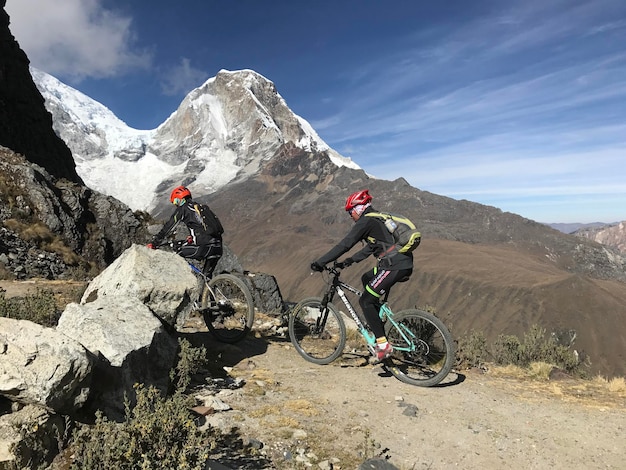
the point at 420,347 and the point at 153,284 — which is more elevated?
the point at 153,284

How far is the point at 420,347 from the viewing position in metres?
6.85

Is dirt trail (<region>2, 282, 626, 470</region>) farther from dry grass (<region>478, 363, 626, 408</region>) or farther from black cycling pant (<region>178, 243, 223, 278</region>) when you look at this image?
black cycling pant (<region>178, 243, 223, 278</region>)

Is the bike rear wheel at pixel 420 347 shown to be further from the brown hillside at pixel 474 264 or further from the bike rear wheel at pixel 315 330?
the brown hillside at pixel 474 264

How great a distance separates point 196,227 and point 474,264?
124 m

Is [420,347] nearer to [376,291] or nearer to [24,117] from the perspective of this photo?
[376,291]

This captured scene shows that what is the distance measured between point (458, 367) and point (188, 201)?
6197mm

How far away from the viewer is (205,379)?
21.0 feet

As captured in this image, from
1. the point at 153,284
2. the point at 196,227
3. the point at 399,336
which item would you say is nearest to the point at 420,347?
the point at 399,336

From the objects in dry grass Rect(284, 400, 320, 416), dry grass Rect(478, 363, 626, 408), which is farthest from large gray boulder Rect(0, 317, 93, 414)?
dry grass Rect(478, 363, 626, 408)

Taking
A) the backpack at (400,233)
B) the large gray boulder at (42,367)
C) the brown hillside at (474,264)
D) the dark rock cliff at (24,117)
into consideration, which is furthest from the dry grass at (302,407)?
the brown hillside at (474,264)

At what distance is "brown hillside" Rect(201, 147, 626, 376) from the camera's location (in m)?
88.9

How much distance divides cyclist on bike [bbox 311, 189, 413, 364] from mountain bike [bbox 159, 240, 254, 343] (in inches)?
75.5

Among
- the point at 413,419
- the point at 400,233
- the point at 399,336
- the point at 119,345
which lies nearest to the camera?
the point at 119,345

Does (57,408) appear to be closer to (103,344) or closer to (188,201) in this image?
(103,344)
